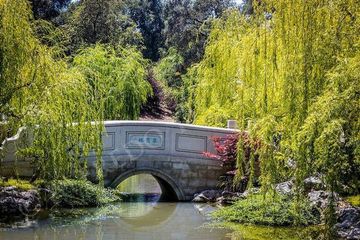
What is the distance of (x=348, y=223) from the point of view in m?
9.00

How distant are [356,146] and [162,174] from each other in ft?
25.0

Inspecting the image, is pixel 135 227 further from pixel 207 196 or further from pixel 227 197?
pixel 207 196

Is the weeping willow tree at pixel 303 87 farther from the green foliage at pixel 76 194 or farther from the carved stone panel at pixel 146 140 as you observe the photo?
the green foliage at pixel 76 194

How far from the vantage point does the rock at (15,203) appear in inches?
412

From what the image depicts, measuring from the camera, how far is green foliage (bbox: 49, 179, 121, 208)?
1152cm

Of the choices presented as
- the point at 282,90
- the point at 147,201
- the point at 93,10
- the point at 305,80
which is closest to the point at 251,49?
the point at 282,90

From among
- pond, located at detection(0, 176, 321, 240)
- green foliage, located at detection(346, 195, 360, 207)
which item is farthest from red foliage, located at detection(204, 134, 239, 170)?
green foliage, located at detection(346, 195, 360, 207)

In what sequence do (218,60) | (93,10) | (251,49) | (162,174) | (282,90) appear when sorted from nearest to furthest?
(282,90), (251,49), (162,174), (218,60), (93,10)

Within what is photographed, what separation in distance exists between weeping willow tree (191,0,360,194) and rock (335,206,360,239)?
1.31 meters

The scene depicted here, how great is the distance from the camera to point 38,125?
964 cm

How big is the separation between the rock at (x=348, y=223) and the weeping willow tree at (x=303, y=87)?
131 centimetres

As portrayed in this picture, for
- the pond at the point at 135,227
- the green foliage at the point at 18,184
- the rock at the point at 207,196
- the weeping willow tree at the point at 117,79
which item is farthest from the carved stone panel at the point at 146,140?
the weeping willow tree at the point at 117,79

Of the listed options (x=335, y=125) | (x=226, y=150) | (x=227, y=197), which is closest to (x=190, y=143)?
(x=226, y=150)

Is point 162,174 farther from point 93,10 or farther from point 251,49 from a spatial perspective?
point 93,10
